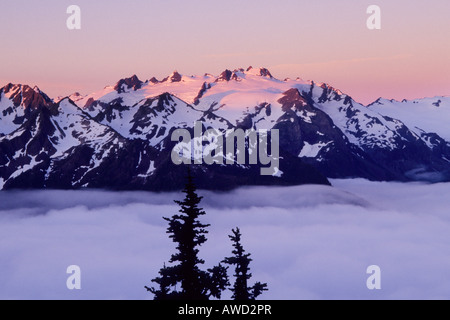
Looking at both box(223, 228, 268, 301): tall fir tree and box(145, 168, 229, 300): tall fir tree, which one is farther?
box(223, 228, 268, 301): tall fir tree

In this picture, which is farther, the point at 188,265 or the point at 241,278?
the point at 241,278

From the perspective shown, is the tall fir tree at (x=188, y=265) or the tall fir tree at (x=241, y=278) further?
the tall fir tree at (x=241, y=278)

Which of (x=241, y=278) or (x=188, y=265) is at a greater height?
(x=188, y=265)
